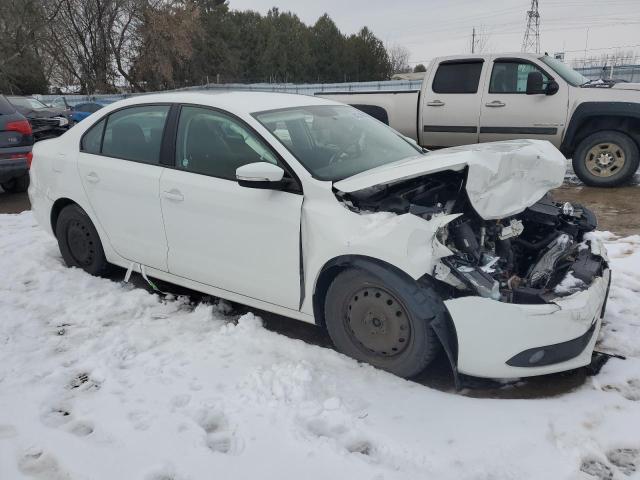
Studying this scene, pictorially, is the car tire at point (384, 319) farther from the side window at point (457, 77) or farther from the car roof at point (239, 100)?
the side window at point (457, 77)

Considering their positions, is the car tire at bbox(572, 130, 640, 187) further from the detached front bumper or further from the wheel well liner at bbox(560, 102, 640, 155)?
the detached front bumper

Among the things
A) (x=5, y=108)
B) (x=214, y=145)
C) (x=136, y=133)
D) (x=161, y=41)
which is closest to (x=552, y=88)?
(x=214, y=145)

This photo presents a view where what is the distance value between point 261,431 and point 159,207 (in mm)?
1912

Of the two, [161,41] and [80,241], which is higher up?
[161,41]

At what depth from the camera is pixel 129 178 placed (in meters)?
3.88

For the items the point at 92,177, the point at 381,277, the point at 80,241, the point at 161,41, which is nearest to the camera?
the point at 381,277

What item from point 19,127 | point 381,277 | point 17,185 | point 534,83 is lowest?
point 17,185

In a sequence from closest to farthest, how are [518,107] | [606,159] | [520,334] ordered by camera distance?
[520,334]
[606,159]
[518,107]

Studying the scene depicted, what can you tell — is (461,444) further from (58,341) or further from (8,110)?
(8,110)

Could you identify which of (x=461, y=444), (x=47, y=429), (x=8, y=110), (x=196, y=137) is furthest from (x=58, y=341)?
(x=8, y=110)

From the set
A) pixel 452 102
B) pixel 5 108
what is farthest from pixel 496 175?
pixel 5 108

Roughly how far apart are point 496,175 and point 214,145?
189cm

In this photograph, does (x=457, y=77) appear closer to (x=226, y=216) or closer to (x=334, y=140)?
(x=334, y=140)

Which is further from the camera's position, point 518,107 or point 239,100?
point 518,107
